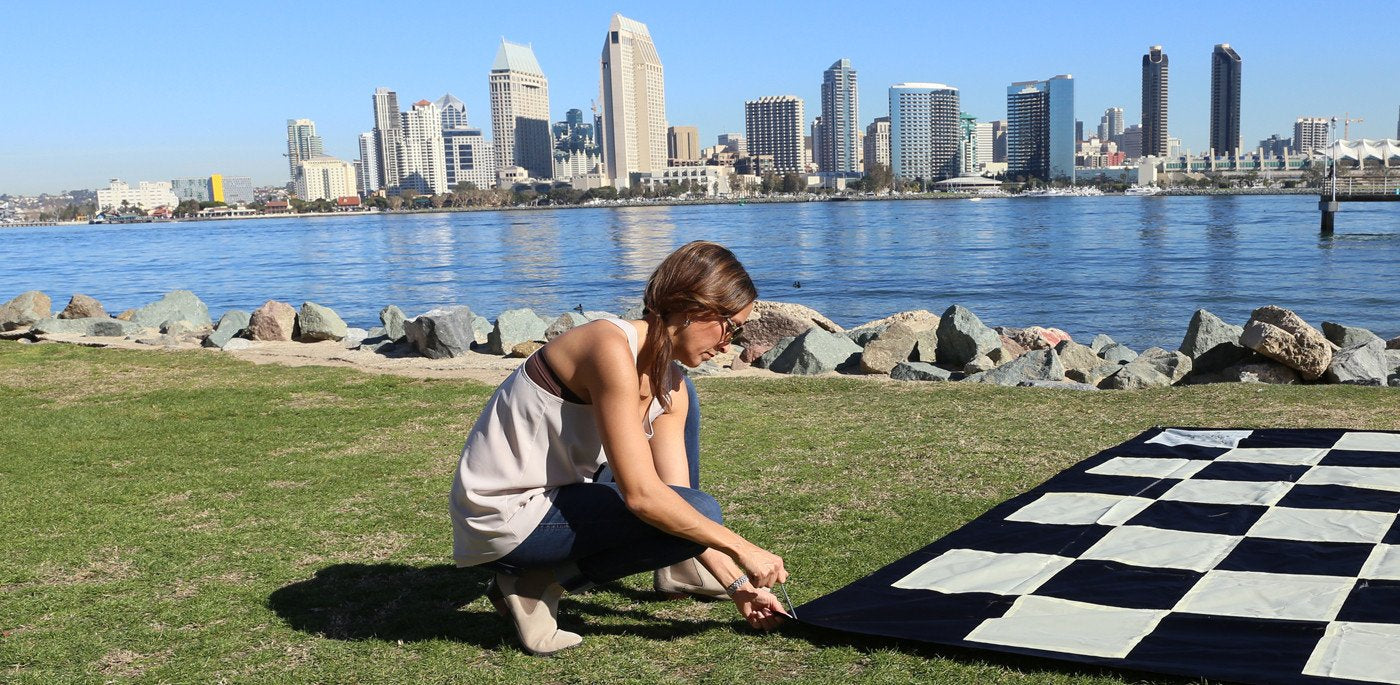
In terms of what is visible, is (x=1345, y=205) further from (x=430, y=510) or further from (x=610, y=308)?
(x=430, y=510)

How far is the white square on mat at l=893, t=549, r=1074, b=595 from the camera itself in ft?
9.86

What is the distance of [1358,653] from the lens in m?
2.42

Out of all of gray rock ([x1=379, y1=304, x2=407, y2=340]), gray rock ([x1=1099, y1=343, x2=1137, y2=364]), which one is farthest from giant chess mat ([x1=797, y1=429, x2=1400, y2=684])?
gray rock ([x1=379, y1=304, x2=407, y2=340])

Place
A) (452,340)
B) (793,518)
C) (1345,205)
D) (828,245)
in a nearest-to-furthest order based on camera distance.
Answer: (793,518)
(452,340)
(828,245)
(1345,205)

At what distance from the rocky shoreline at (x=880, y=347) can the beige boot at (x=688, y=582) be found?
4.76 meters

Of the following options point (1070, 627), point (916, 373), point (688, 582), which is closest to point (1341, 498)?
point (1070, 627)

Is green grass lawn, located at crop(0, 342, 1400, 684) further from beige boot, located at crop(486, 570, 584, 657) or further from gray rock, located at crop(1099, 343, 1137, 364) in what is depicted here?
gray rock, located at crop(1099, 343, 1137, 364)

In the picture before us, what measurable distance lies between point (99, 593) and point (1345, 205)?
3284 inches

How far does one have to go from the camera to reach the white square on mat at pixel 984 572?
9.86 feet

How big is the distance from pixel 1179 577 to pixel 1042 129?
638ft

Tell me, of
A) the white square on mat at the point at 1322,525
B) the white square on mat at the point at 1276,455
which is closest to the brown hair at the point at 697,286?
the white square on mat at the point at 1322,525

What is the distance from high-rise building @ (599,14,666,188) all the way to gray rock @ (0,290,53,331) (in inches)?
6724

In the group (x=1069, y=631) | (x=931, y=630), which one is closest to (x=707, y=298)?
(x=931, y=630)

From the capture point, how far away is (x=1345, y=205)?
7288 cm
